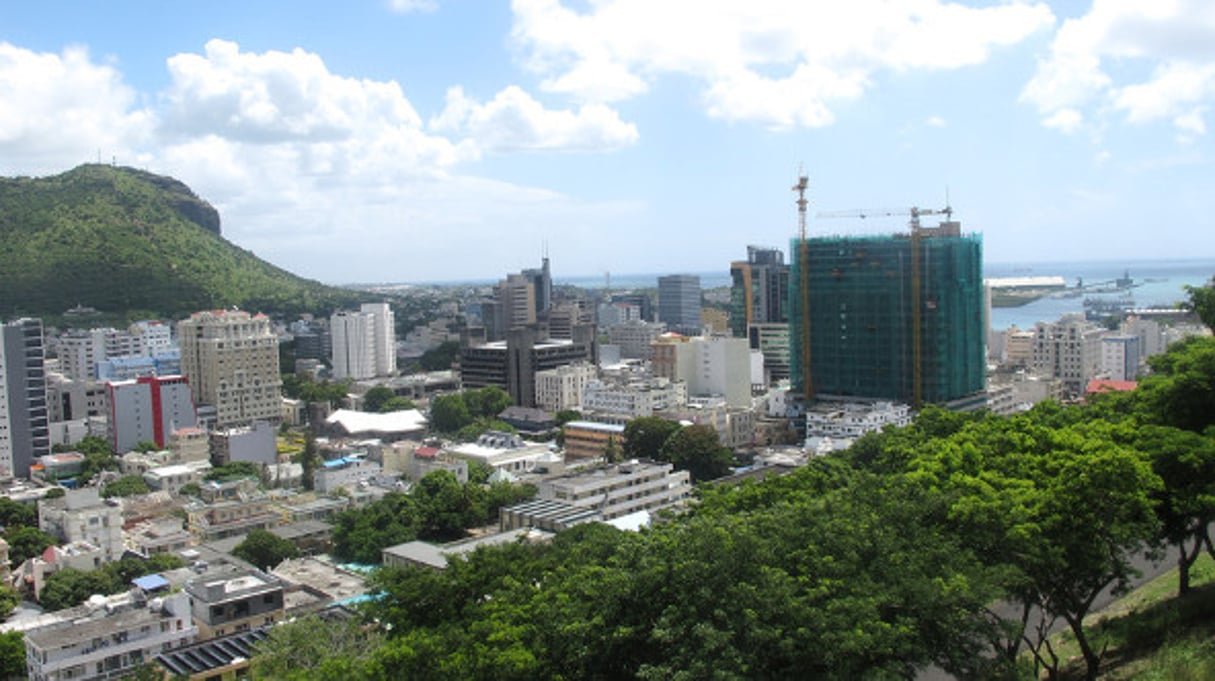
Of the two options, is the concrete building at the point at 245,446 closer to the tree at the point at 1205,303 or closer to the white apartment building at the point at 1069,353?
the tree at the point at 1205,303

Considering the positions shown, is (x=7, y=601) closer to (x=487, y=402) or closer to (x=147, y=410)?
(x=147, y=410)

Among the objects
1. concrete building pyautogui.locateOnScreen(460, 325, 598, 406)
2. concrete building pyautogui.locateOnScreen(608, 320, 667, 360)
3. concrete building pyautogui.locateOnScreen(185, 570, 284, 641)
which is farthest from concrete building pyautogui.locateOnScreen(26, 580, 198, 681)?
concrete building pyautogui.locateOnScreen(608, 320, 667, 360)

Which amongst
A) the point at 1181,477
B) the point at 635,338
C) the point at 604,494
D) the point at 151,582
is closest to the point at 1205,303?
the point at 1181,477

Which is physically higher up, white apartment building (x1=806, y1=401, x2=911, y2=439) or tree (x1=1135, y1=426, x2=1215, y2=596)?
tree (x1=1135, y1=426, x2=1215, y2=596)

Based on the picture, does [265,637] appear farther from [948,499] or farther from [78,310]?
[78,310]

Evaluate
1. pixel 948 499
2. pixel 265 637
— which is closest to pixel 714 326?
pixel 265 637

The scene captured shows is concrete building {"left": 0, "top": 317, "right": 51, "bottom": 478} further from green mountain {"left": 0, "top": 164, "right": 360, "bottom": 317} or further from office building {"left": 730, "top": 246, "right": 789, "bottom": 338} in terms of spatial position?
office building {"left": 730, "top": 246, "right": 789, "bottom": 338}

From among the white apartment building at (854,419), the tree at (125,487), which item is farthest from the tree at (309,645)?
the white apartment building at (854,419)
